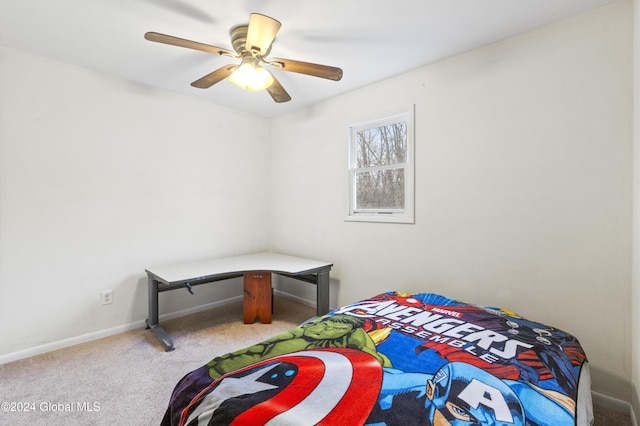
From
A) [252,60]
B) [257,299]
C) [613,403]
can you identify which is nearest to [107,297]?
[257,299]

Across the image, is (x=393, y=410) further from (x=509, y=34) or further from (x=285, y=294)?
(x=285, y=294)

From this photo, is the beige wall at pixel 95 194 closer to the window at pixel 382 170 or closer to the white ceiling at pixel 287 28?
the white ceiling at pixel 287 28

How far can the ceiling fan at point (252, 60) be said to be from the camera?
5.75ft

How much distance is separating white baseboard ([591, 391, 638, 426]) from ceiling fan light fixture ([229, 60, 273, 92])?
116 inches

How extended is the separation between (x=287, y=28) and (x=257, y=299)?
2410mm

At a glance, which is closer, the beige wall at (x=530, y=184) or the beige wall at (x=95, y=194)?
the beige wall at (x=530, y=184)

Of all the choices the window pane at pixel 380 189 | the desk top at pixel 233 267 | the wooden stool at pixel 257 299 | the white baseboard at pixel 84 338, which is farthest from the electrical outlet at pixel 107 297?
the window pane at pixel 380 189

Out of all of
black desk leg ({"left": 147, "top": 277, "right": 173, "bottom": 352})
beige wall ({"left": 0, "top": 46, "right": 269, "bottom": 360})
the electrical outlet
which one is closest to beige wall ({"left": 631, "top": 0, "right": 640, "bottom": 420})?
black desk leg ({"left": 147, "top": 277, "right": 173, "bottom": 352})

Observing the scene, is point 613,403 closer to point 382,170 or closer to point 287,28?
point 382,170

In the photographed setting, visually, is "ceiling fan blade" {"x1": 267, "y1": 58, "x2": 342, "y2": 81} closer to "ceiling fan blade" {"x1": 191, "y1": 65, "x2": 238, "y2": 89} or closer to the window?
"ceiling fan blade" {"x1": 191, "y1": 65, "x2": 238, "y2": 89}

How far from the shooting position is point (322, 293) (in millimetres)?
3084

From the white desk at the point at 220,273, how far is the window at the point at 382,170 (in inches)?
28.5

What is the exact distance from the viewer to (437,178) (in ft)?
8.32

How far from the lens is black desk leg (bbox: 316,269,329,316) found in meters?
3.07
